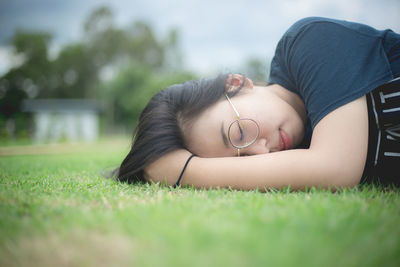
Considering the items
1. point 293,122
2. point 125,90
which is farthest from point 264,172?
point 125,90

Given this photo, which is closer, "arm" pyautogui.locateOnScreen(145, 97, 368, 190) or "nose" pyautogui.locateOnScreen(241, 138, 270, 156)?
"arm" pyautogui.locateOnScreen(145, 97, 368, 190)

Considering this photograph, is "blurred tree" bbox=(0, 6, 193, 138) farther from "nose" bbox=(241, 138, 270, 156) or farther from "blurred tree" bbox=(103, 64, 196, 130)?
"nose" bbox=(241, 138, 270, 156)

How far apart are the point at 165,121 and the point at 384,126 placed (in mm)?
1241

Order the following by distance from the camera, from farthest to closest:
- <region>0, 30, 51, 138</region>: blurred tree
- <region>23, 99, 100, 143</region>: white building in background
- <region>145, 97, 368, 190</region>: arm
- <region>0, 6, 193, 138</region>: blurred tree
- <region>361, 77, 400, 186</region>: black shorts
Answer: <region>0, 6, 193, 138</region>: blurred tree
<region>0, 30, 51, 138</region>: blurred tree
<region>23, 99, 100, 143</region>: white building in background
<region>361, 77, 400, 186</region>: black shorts
<region>145, 97, 368, 190</region>: arm

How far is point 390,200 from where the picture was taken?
1189 mm

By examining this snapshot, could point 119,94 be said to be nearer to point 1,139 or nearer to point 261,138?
point 1,139

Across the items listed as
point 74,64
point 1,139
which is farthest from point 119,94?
point 1,139

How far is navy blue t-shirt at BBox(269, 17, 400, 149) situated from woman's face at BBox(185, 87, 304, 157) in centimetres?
18

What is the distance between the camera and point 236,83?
1.82m

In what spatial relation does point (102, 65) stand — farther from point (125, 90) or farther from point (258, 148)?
point (258, 148)

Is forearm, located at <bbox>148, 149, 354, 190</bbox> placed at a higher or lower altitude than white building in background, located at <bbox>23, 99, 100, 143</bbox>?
higher

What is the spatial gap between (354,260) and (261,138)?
3.31 ft

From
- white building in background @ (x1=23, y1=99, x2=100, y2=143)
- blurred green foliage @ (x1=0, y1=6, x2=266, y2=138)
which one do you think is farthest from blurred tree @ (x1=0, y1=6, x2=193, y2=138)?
white building in background @ (x1=23, y1=99, x2=100, y2=143)

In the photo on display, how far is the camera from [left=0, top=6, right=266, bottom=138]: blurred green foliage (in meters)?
30.4
